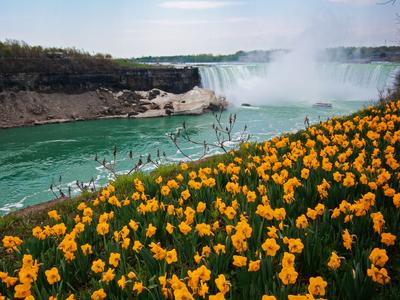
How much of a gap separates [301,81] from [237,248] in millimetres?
48228

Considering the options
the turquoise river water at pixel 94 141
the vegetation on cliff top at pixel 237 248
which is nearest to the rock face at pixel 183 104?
the turquoise river water at pixel 94 141

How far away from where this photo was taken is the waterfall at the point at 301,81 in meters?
40.1

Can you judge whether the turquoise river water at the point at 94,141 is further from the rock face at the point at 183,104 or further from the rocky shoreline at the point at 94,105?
the rocky shoreline at the point at 94,105

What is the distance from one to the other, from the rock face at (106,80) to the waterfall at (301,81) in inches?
120

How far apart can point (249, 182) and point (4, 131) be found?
1109 inches

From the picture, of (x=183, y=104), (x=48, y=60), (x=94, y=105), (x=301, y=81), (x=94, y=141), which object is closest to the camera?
(x=94, y=141)

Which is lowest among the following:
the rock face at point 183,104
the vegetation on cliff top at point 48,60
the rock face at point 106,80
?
the rock face at point 183,104

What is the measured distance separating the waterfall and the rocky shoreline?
671cm

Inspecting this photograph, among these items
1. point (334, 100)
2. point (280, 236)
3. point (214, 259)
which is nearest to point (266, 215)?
point (280, 236)

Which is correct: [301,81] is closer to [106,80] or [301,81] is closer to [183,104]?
[183,104]

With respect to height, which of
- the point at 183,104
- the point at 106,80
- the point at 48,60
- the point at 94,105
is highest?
the point at 48,60

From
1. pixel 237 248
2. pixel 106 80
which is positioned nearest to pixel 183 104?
pixel 106 80

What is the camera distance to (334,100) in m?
40.4

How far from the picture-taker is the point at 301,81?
4812 centimetres
